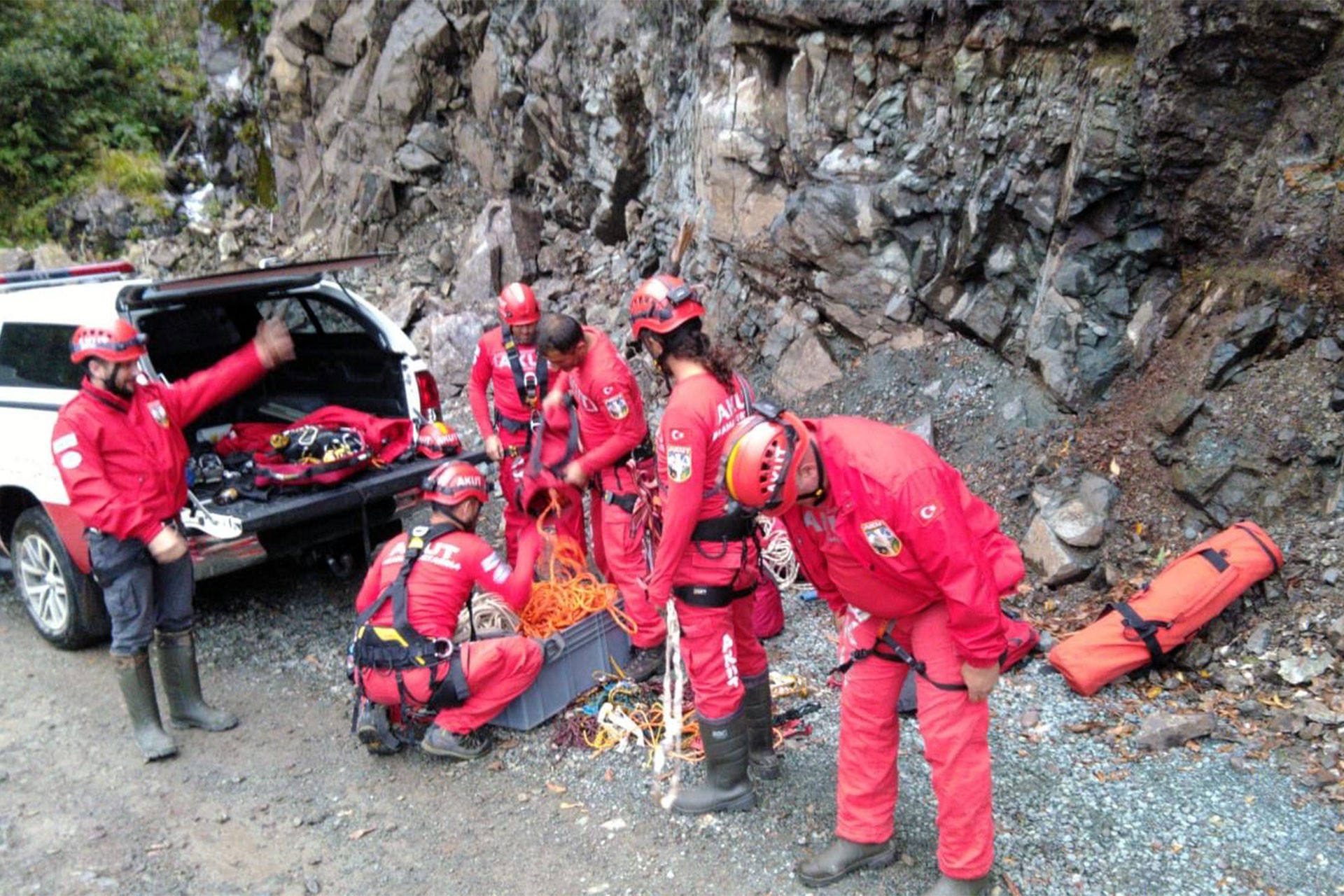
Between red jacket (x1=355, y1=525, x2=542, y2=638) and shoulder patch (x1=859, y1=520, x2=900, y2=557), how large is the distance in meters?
1.92

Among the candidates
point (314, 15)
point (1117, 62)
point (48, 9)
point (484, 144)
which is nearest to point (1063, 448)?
point (1117, 62)

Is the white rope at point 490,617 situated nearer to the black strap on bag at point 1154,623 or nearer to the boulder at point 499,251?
the black strap on bag at point 1154,623

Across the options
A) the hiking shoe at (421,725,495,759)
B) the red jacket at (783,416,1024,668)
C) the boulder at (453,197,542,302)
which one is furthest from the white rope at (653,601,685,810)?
the boulder at (453,197,542,302)

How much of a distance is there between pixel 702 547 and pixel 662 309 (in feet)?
3.05

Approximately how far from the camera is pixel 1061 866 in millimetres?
3449

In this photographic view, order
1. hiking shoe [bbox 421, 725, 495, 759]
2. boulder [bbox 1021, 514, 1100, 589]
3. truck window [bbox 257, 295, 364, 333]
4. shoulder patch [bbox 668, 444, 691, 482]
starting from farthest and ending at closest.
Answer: truck window [bbox 257, 295, 364, 333] → boulder [bbox 1021, 514, 1100, 589] → hiking shoe [bbox 421, 725, 495, 759] → shoulder patch [bbox 668, 444, 691, 482]

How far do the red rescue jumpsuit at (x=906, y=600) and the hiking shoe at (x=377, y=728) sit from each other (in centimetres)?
205

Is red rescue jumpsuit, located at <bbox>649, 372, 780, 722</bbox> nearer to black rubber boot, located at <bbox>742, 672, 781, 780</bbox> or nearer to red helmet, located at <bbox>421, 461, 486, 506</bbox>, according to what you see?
black rubber boot, located at <bbox>742, 672, 781, 780</bbox>

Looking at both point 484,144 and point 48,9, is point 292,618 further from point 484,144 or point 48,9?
point 48,9

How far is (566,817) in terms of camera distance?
13.2 ft

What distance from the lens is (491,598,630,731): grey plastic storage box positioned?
15.0 ft

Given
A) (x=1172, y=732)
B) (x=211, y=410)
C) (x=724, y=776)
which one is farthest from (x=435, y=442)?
(x=1172, y=732)

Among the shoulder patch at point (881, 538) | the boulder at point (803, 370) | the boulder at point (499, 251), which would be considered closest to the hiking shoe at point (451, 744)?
the shoulder patch at point (881, 538)

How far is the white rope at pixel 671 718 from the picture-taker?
4.05 m
